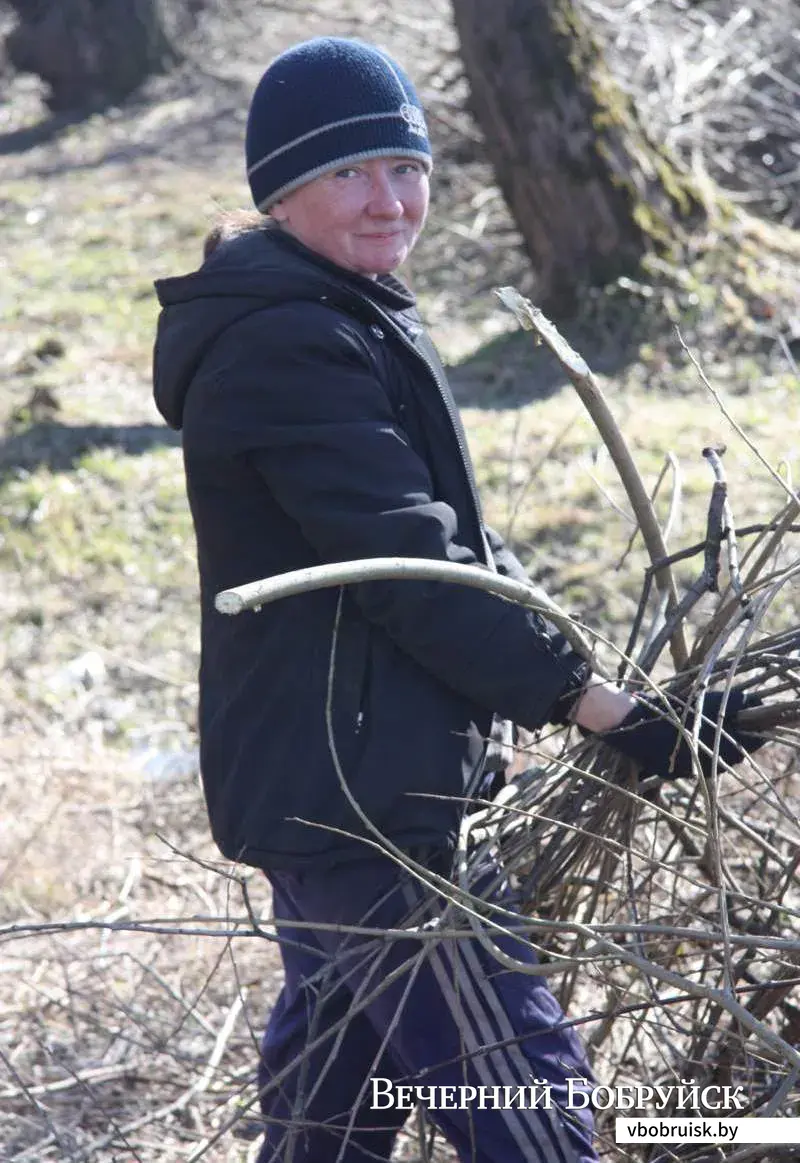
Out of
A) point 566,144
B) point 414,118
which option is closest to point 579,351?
point 566,144

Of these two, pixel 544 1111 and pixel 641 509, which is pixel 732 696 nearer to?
pixel 641 509

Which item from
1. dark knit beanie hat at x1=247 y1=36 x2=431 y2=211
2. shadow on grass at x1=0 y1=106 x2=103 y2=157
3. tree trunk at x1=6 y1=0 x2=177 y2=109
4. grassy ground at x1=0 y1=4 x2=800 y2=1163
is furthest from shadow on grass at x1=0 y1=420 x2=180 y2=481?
tree trunk at x1=6 y1=0 x2=177 y2=109

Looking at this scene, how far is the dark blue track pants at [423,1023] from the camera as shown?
5.91 feet

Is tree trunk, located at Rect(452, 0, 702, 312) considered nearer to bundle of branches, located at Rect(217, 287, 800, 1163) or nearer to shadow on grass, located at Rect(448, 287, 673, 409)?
shadow on grass, located at Rect(448, 287, 673, 409)

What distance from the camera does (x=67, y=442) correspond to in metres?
6.08

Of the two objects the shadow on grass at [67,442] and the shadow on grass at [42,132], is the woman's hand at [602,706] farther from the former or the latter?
the shadow on grass at [42,132]

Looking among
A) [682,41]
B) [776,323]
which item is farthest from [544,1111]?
[682,41]

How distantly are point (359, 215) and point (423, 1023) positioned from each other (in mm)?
1076

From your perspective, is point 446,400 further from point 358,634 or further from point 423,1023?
point 423,1023

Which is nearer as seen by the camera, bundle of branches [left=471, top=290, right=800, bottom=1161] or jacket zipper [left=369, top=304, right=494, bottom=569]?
bundle of branches [left=471, top=290, right=800, bottom=1161]

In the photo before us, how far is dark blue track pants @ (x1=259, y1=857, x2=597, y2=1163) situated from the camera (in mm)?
1803

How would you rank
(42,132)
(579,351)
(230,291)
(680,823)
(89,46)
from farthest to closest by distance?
1. (89,46)
2. (42,132)
3. (579,351)
4. (230,291)
5. (680,823)

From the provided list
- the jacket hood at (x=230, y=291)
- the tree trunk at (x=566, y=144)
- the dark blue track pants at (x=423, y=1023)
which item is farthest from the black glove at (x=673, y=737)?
the tree trunk at (x=566, y=144)

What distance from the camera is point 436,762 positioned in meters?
1.90
